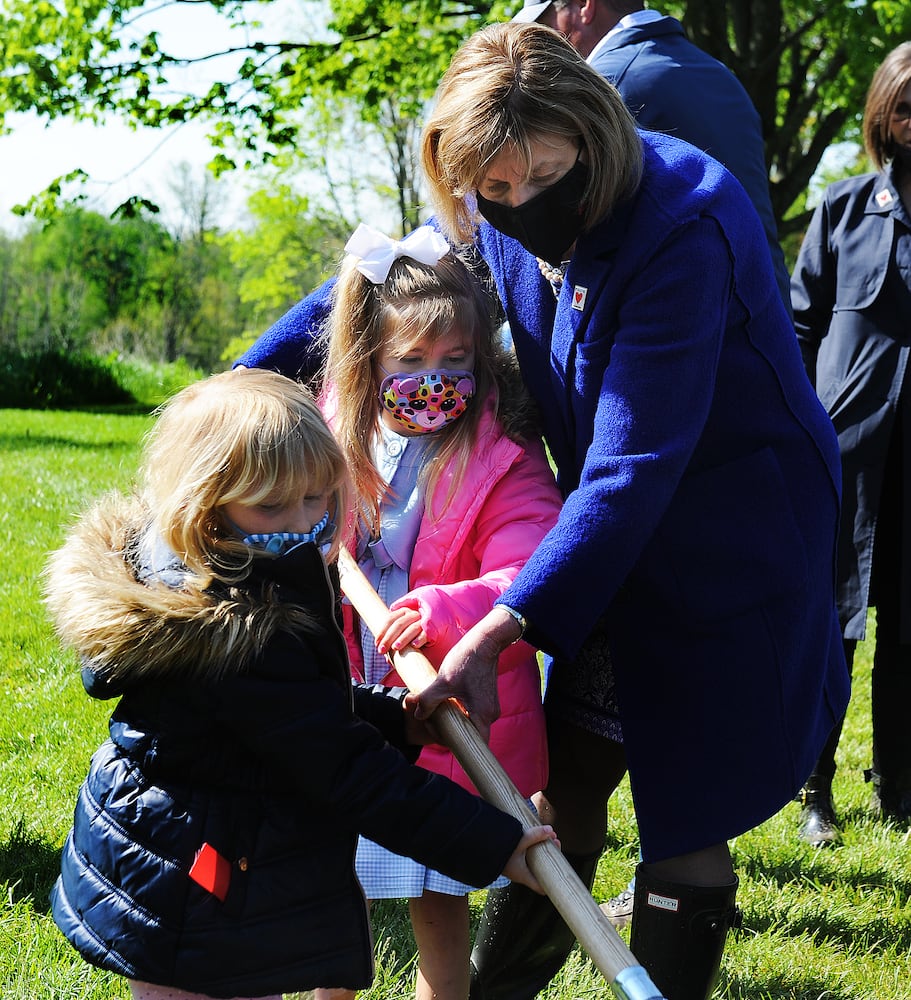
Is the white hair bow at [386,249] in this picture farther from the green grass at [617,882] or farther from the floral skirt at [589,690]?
the floral skirt at [589,690]

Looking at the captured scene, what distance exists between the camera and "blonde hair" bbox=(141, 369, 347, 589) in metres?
1.82

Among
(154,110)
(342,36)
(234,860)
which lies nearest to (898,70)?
(234,860)

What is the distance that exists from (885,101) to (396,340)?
212 cm

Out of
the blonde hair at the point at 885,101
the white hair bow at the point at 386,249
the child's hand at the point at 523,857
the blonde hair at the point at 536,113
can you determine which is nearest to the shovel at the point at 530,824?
the child's hand at the point at 523,857

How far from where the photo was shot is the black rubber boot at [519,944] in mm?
2568

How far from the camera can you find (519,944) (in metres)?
2.59

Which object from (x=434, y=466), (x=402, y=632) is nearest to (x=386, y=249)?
(x=434, y=466)

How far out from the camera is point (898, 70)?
358 centimetres

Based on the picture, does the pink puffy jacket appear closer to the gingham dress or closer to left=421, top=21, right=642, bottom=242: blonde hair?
the gingham dress

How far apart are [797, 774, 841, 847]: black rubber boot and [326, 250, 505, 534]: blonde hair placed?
6.90 feet

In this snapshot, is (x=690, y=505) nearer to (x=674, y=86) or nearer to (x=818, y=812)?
(x=674, y=86)

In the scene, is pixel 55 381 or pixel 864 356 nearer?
pixel 864 356

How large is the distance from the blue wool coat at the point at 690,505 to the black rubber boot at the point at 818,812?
1.70m

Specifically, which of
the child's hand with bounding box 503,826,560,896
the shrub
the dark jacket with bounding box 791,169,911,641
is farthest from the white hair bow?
the shrub
